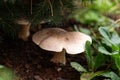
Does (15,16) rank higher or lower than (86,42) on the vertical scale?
higher

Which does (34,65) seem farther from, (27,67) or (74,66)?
(74,66)

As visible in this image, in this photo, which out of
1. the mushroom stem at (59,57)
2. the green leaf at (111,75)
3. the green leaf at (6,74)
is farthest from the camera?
the mushroom stem at (59,57)

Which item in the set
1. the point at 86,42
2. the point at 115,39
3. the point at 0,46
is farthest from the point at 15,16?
the point at 115,39

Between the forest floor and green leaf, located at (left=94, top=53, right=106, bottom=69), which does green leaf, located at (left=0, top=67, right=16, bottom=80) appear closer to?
the forest floor

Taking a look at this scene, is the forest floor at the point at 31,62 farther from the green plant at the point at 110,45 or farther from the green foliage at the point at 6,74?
the green plant at the point at 110,45

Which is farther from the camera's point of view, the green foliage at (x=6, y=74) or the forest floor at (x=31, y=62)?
the forest floor at (x=31, y=62)

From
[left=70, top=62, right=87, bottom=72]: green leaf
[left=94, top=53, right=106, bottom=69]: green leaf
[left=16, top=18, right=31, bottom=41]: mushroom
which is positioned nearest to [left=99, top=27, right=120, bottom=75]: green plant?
[left=94, top=53, right=106, bottom=69]: green leaf

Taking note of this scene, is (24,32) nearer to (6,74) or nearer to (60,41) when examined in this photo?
(60,41)

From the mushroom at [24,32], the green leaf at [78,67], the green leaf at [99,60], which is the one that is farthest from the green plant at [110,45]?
the mushroom at [24,32]
